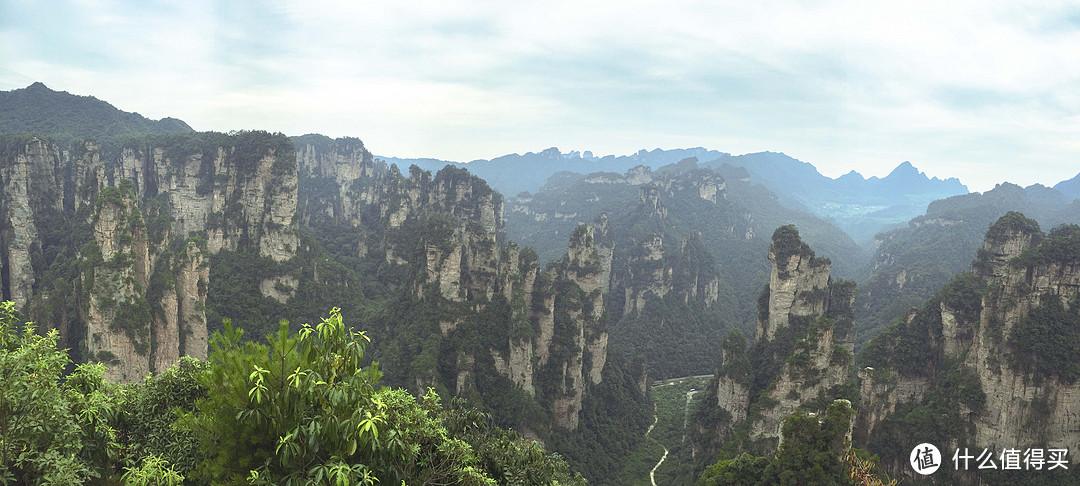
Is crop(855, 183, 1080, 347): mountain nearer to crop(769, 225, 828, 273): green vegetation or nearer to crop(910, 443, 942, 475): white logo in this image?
crop(769, 225, 828, 273): green vegetation

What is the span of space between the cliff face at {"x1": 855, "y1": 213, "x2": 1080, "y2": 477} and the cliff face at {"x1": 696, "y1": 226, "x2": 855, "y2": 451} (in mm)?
3133

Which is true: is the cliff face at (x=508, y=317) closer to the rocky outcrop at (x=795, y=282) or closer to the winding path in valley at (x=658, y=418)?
the winding path in valley at (x=658, y=418)

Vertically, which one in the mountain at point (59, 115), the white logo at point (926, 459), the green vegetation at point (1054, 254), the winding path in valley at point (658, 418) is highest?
the mountain at point (59, 115)

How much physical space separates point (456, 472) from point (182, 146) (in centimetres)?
8094

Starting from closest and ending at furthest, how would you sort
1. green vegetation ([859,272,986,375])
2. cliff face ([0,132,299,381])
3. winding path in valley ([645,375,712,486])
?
cliff face ([0,132,299,381]), green vegetation ([859,272,986,375]), winding path in valley ([645,375,712,486])

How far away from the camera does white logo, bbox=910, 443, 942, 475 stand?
32.4m

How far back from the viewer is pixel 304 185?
121062 mm

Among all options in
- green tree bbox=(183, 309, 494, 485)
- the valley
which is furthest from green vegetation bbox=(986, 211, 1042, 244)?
green tree bbox=(183, 309, 494, 485)

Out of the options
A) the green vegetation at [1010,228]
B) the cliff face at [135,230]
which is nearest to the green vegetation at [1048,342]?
the green vegetation at [1010,228]

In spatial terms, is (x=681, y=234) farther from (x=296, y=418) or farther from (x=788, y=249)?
(x=296, y=418)

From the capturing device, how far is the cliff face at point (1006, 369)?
1307 inches

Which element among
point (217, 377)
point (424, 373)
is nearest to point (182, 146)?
point (424, 373)

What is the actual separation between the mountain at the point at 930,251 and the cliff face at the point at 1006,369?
88.5 feet

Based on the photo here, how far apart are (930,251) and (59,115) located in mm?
151511
